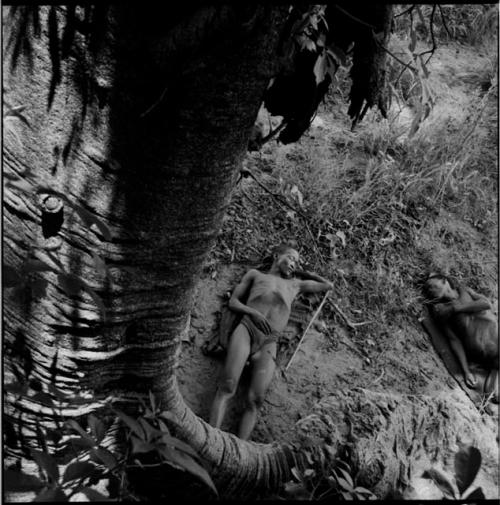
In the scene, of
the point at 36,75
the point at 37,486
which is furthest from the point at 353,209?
the point at 37,486

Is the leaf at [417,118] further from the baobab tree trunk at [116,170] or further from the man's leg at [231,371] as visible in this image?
the man's leg at [231,371]

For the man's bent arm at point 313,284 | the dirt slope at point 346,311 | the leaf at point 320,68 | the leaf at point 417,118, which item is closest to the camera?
the leaf at point 320,68

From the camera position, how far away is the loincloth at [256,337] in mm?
2629

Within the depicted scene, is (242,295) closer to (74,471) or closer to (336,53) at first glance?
(336,53)

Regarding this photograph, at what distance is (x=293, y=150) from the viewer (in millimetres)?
3658

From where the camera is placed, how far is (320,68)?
4.08 ft

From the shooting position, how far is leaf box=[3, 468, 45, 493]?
2.95 feet

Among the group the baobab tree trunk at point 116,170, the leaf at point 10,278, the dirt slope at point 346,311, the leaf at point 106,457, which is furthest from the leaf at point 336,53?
the dirt slope at point 346,311

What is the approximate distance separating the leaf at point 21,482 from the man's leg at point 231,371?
148 centimetres

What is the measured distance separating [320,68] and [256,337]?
61.6 inches

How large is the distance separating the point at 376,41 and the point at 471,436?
1935 millimetres

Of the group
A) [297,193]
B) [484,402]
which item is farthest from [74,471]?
[297,193]

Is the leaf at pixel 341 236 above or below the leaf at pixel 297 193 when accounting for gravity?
below

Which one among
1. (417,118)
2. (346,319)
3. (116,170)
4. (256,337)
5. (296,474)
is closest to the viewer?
(116,170)
